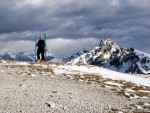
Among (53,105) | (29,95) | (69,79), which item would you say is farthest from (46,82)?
(53,105)

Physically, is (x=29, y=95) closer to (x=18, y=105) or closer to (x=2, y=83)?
(x=18, y=105)

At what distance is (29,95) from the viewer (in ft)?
87.6

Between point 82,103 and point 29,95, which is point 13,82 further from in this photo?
point 82,103

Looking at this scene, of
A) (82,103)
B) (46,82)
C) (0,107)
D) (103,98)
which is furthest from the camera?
(46,82)

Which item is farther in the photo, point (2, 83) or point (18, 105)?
point (2, 83)

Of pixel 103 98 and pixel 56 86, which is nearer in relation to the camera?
pixel 103 98

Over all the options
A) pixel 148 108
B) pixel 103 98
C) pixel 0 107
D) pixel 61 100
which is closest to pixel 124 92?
pixel 103 98

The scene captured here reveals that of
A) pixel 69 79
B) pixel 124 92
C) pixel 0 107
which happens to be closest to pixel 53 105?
pixel 0 107

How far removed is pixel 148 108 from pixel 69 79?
13773mm

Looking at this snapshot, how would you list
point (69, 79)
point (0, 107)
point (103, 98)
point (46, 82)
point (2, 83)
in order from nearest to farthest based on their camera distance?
point (0, 107) < point (103, 98) < point (2, 83) < point (46, 82) < point (69, 79)

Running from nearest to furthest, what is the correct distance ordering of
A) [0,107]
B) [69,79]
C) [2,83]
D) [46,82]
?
[0,107], [2,83], [46,82], [69,79]

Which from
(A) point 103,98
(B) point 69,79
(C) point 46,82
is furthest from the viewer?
(B) point 69,79

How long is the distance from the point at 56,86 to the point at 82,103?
7.22 m

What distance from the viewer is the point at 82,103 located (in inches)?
1011
